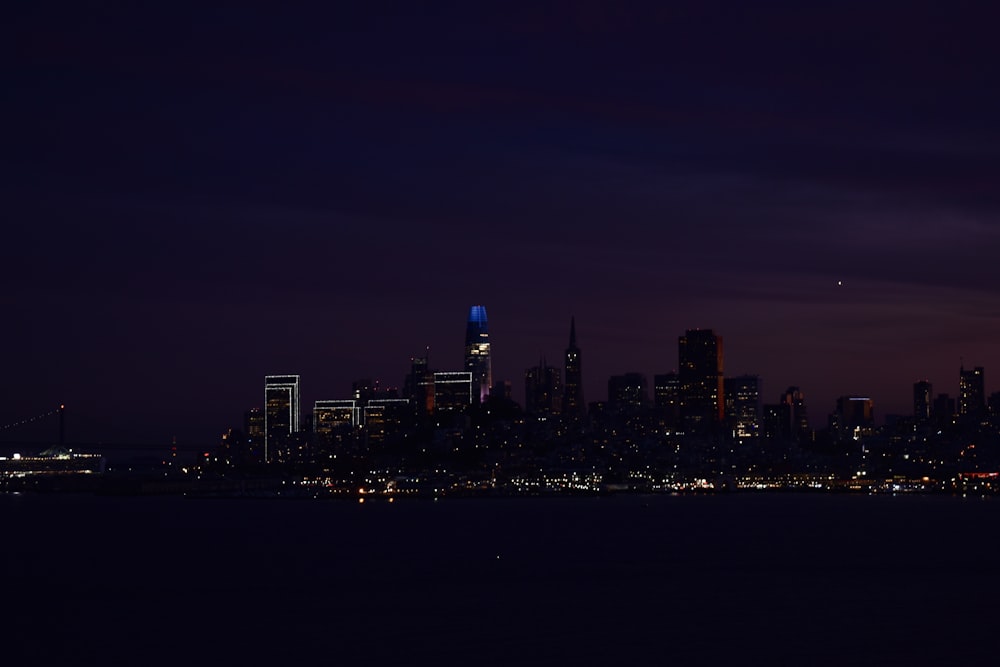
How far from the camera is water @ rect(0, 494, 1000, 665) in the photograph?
46.4 metres

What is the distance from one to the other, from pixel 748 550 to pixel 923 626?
36.5m

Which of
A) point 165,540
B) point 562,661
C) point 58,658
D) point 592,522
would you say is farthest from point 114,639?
point 592,522

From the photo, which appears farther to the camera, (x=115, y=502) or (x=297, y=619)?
(x=115, y=502)

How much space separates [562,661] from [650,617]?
10.8 metres

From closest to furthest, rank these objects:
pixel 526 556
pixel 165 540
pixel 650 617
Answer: pixel 650 617 < pixel 526 556 < pixel 165 540

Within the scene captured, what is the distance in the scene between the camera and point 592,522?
408ft

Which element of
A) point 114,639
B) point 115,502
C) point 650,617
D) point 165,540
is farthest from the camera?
point 115,502

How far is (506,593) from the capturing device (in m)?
62.1

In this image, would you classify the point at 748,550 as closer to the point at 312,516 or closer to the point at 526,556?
the point at 526,556

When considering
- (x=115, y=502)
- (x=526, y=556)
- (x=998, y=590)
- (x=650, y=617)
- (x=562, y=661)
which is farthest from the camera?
(x=115, y=502)

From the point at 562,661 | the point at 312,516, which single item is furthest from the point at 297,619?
the point at 312,516

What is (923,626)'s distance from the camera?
51.2 meters

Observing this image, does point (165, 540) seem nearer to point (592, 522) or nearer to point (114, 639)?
point (592, 522)

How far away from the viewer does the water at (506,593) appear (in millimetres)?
46406
